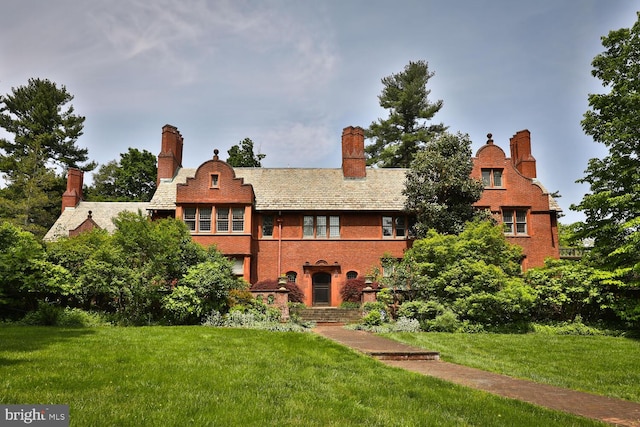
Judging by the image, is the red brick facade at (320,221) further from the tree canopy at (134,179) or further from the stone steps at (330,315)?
the tree canopy at (134,179)

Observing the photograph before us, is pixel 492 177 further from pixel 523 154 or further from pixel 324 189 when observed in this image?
pixel 324 189

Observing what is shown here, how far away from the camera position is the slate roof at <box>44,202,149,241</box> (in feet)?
102

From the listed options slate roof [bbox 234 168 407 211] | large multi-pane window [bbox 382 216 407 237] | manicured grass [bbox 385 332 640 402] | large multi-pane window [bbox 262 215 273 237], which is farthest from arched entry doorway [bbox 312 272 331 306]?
manicured grass [bbox 385 332 640 402]

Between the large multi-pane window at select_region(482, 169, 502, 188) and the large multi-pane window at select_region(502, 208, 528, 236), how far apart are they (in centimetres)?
159

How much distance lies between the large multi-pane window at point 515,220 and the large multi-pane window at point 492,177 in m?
1.59

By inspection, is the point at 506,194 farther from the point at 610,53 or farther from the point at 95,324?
the point at 95,324

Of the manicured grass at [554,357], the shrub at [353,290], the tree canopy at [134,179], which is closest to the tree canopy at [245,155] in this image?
the tree canopy at [134,179]

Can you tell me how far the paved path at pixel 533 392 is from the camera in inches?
236

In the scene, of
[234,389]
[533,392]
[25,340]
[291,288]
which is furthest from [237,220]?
[533,392]

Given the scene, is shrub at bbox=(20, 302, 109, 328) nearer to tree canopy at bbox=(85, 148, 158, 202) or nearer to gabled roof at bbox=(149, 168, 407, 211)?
Result: gabled roof at bbox=(149, 168, 407, 211)

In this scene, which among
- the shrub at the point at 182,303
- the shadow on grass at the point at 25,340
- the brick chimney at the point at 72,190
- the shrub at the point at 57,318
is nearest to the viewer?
the shadow on grass at the point at 25,340

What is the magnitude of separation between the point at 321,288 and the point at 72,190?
21.7 metres

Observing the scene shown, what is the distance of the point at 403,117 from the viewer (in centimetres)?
4759

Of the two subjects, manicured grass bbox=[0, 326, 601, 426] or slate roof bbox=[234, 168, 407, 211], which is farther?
slate roof bbox=[234, 168, 407, 211]
